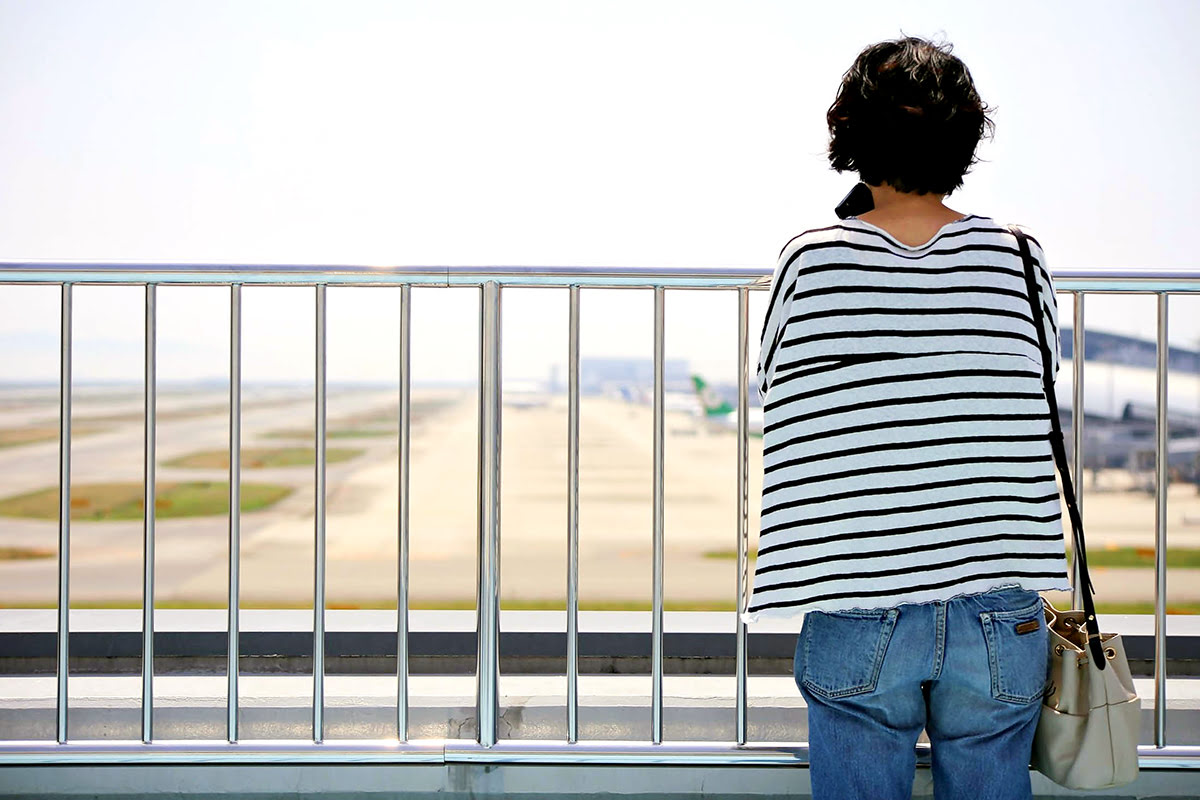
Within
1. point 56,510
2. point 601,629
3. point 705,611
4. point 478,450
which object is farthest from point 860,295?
point 705,611

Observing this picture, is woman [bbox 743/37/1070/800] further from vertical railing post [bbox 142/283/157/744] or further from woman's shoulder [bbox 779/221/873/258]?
vertical railing post [bbox 142/283/157/744]

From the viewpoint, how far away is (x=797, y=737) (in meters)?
3.15

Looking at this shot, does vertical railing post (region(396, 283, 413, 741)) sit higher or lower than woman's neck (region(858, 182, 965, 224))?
lower

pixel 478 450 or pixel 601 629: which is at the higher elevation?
pixel 478 450

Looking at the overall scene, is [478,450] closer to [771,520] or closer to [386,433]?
[386,433]

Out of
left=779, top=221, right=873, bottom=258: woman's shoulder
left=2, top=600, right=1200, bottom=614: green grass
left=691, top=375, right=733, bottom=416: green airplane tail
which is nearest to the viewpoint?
left=779, top=221, right=873, bottom=258: woman's shoulder

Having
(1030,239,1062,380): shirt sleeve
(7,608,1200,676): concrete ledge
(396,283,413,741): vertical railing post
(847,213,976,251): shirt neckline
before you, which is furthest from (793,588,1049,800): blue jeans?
(7,608,1200,676): concrete ledge

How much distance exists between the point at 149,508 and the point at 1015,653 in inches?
58.4

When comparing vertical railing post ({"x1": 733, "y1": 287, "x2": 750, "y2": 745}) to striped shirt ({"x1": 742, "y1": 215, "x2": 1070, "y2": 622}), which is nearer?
striped shirt ({"x1": 742, "y1": 215, "x2": 1070, "y2": 622})

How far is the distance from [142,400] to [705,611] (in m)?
3.72

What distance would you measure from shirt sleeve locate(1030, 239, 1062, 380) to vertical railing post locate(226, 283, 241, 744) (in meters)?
1.33

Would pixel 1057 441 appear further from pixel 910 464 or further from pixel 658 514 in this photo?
pixel 658 514

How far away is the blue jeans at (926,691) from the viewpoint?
3.33 feet

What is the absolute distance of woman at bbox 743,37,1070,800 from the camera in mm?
1011
